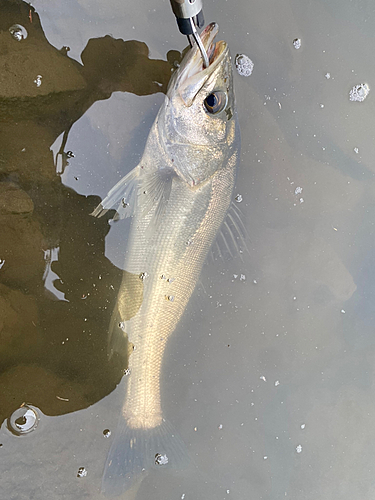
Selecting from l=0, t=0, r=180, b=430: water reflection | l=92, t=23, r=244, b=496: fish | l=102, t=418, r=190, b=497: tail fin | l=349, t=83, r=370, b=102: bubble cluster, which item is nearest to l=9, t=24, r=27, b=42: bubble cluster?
l=0, t=0, r=180, b=430: water reflection

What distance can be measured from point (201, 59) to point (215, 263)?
124 cm

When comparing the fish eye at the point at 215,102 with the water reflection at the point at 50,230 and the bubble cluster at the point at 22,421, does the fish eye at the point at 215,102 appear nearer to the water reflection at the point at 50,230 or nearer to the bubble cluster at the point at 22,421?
the water reflection at the point at 50,230

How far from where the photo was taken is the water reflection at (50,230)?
79.8 inches

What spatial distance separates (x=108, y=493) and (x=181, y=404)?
698 millimetres

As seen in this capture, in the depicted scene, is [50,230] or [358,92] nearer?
[50,230]

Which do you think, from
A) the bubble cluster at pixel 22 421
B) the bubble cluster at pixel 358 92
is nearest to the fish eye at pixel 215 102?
the bubble cluster at pixel 358 92

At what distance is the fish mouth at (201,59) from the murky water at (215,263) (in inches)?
13.7

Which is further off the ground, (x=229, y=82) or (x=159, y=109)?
(x=229, y=82)

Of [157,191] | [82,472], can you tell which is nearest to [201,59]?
[157,191]

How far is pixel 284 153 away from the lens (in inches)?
94.5

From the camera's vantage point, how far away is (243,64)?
2281mm

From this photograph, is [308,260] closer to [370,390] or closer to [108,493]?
[370,390]

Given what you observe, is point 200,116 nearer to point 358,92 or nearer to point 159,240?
point 159,240

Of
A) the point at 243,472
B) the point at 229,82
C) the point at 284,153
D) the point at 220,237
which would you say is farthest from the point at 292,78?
the point at 243,472
